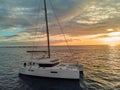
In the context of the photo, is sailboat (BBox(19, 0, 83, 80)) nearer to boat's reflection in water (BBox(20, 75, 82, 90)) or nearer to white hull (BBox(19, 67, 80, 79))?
white hull (BBox(19, 67, 80, 79))

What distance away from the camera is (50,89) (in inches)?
956

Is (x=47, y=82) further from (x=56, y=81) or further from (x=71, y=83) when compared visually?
(x=71, y=83)

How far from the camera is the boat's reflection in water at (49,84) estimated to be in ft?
81.4

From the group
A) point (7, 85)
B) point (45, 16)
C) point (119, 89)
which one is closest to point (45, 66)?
point (7, 85)

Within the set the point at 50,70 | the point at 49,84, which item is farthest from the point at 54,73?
the point at 49,84

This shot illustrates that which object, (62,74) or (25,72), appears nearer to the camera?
(62,74)

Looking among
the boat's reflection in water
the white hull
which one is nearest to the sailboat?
the white hull

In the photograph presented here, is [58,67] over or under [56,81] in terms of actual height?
over

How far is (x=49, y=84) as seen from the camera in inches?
1053

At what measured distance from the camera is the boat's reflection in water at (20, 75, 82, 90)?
24805mm

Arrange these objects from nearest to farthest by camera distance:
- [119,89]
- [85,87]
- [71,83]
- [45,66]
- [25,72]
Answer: [119,89] → [85,87] → [71,83] → [45,66] → [25,72]

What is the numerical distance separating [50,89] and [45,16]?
13.1 meters

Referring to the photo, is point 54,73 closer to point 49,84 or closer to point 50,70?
point 50,70

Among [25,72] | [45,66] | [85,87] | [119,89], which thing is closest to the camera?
[119,89]
